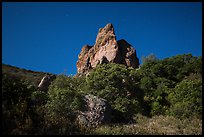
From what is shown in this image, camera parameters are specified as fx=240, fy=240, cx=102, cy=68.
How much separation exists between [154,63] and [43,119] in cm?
1929

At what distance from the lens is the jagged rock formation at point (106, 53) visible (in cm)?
5497

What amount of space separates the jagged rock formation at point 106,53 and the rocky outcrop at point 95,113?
3886 centimetres

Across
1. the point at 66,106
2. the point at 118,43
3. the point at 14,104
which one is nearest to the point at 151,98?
the point at 66,106

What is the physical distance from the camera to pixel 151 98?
19703 millimetres

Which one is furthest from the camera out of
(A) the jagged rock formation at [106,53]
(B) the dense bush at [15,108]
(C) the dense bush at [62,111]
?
(A) the jagged rock formation at [106,53]

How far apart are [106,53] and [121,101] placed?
4093cm

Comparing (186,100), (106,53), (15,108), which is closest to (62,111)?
(15,108)

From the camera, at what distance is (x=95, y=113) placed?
538 inches

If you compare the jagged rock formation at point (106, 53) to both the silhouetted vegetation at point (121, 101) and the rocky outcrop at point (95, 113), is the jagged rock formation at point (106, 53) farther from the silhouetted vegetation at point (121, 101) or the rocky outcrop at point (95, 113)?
the rocky outcrop at point (95, 113)

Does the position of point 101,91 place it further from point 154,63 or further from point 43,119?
point 154,63

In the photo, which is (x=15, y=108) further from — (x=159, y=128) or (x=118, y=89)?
(x=118, y=89)

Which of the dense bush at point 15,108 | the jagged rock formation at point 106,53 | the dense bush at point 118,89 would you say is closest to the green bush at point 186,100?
the dense bush at point 118,89

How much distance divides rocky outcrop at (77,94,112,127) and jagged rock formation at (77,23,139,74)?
38.9 m

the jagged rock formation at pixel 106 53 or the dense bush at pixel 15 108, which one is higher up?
the jagged rock formation at pixel 106 53
